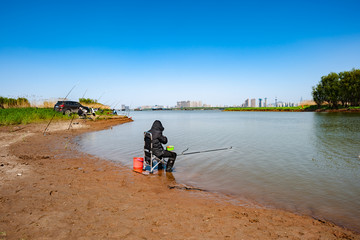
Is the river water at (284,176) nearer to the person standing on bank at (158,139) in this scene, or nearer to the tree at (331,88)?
the person standing on bank at (158,139)

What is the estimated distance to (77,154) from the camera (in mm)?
10344

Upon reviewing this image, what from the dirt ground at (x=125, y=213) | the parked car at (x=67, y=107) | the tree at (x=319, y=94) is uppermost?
the tree at (x=319, y=94)

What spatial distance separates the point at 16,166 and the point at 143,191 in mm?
4637

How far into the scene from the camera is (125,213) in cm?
437

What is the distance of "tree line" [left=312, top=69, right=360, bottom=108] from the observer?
69.5 m

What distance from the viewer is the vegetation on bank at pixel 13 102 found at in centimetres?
2806

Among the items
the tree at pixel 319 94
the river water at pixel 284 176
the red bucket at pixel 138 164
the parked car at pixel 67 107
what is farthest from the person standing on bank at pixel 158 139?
the tree at pixel 319 94

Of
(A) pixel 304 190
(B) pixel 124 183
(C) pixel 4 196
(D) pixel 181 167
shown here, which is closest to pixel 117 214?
(B) pixel 124 183

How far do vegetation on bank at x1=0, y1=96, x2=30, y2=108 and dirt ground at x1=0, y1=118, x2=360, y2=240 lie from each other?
27.2 meters

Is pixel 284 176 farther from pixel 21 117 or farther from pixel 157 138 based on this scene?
pixel 21 117

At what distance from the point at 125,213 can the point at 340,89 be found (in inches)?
3478

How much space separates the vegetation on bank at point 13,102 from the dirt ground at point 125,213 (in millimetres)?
27221

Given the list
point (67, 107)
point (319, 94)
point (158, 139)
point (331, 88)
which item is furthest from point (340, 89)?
point (158, 139)

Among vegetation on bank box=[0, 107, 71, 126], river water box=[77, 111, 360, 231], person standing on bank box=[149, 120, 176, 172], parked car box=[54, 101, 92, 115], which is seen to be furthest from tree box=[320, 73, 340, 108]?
person standing on bank box=[149, 120, 176, 172]
